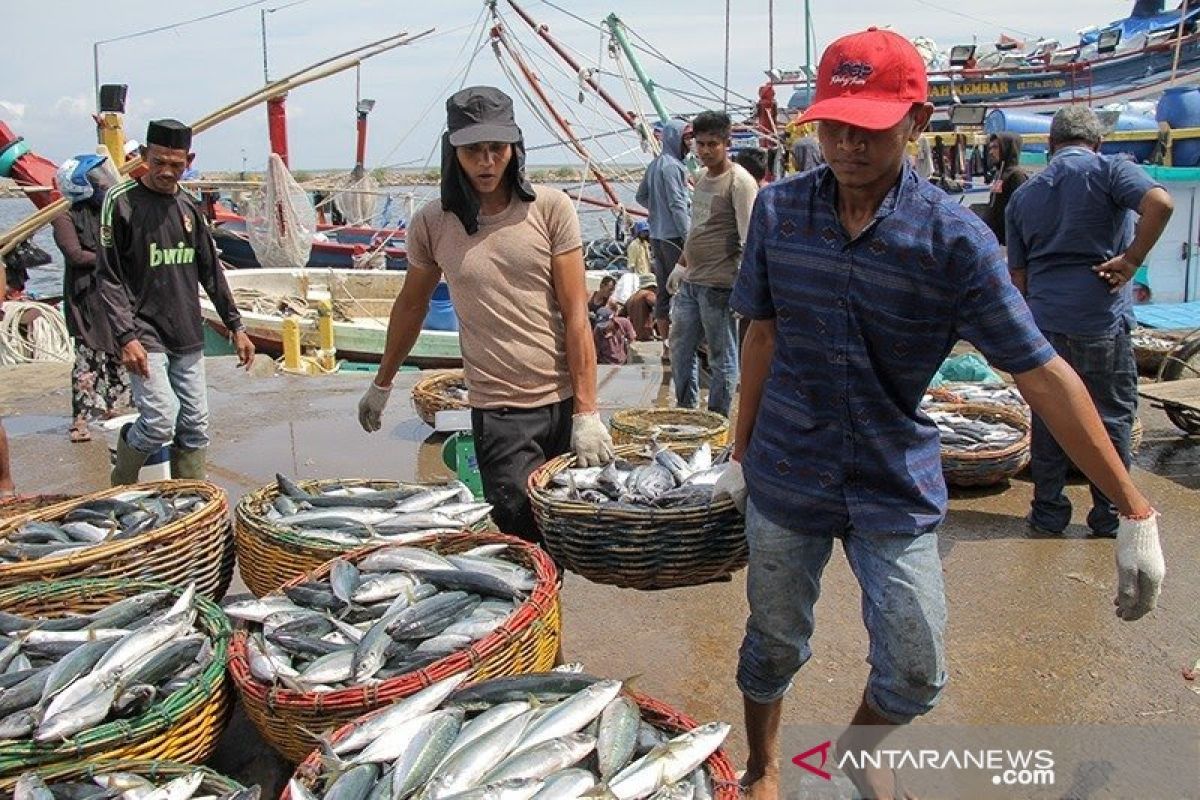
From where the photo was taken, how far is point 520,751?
2309 millimetres

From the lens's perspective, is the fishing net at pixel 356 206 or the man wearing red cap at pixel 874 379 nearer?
the man wearing red cap at pixel 874 379

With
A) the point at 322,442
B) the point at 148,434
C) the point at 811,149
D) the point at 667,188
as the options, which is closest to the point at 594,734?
the point at 148,434

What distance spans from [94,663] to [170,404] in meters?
2.23

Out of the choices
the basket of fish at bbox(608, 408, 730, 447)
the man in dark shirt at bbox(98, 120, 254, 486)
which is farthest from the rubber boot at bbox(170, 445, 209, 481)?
the basket of fish at bbox(608, 408, 730, 447)

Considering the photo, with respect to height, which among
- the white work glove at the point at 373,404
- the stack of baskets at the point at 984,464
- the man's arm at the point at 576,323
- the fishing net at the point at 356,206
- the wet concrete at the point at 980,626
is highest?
the fishing net at the point at 356,206

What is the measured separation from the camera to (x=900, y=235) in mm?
2217

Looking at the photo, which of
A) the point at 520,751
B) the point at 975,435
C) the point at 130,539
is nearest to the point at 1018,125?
the point at 975,435

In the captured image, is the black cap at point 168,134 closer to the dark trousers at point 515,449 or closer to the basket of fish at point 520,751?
the dark trousers at point 515,449

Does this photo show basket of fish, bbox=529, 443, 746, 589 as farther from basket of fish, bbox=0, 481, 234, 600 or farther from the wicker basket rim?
basket of fish, bbox=0, 481, 234, 600

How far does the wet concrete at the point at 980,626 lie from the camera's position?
3344 mm

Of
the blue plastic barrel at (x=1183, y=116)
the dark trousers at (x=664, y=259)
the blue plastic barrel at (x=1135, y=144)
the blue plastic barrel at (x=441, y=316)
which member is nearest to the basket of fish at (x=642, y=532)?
the dark trousers at (x=664, y=259)

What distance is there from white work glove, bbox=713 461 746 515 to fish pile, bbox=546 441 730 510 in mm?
124

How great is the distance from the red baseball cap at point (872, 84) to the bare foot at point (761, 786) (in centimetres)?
182

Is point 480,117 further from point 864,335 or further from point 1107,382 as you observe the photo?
point 1107,382
